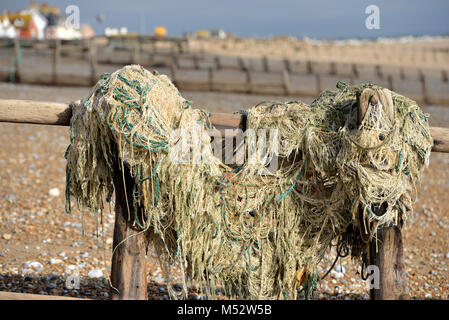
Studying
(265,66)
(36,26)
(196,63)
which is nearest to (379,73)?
(265,66)

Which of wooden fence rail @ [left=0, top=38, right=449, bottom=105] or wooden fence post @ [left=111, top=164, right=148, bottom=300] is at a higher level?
wooden fence rail @ [left=0, top=38, right=449, bottom=105]

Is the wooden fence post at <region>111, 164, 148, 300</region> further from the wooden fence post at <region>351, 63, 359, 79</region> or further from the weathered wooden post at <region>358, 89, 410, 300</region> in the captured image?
the wooden fence post at <region>351, 63, 359, 79</region>

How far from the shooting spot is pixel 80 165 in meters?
2.94

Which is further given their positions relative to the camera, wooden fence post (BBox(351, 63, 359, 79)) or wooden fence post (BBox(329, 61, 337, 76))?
wooden fence post (BBox(329, 61, 337, 76))

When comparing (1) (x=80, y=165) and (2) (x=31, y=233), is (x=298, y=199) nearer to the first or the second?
(1) (x=80, y=165)

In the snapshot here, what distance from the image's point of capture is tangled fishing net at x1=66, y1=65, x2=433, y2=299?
113 inches

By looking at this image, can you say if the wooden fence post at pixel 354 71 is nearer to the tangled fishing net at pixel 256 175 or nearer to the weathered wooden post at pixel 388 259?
the tangled fishing net at pixel 256 175

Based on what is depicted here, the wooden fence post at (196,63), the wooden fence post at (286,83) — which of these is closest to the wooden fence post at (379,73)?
the wooden fence post at (286,83)

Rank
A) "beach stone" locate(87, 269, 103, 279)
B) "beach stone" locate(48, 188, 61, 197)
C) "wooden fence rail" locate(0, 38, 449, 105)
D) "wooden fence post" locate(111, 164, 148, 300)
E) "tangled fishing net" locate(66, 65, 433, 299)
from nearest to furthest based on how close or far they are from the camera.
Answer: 1. "tangled fishing net" locate(66, 65, 433, 299)
2. "wooden fence post" locate(111, 164, 148, 300)
3. "beach stone" locate(87, 269, 103, 279)
4. "beach stone" locate(48, 188, 61, 197)
5. "wooden fence rail" locate(0, 38, 449, 105)

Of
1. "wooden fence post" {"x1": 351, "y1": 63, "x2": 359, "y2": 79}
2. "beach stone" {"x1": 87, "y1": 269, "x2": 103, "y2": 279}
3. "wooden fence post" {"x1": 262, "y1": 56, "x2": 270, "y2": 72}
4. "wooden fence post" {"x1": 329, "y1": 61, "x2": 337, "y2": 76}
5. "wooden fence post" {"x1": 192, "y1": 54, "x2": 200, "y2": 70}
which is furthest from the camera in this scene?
"wooden fence post" {"x1": 262, "y1": 56, "x2": 270, "y2": 72}

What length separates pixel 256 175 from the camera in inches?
122

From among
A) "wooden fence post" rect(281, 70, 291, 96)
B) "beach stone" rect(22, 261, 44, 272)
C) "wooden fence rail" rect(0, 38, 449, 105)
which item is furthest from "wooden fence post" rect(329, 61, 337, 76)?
"beach stone" rect(22, 261, 44, 272)

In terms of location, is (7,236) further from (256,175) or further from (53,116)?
(256,175)

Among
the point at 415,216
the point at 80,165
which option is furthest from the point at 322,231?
the point at 415,216
